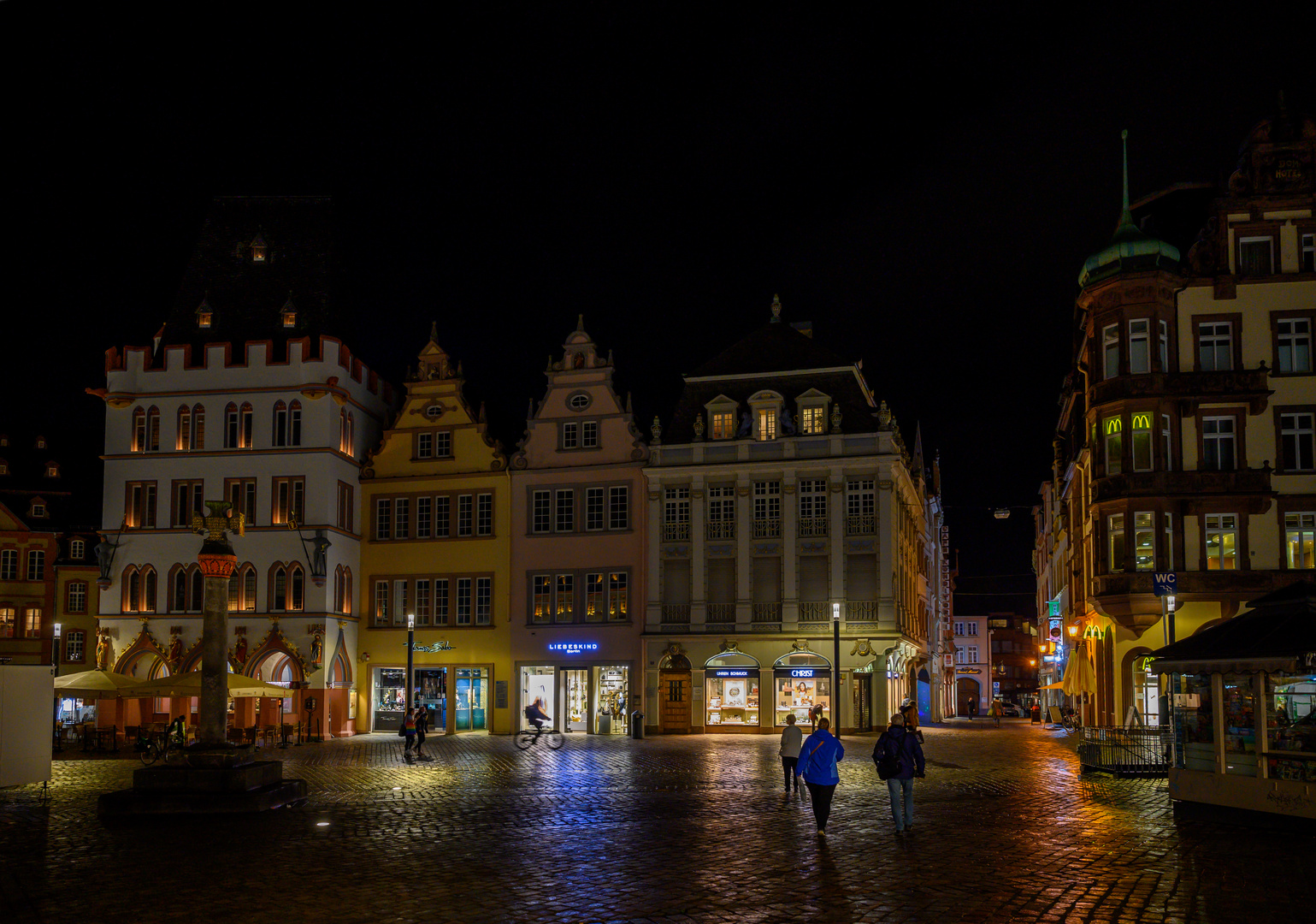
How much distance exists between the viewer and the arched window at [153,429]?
54281 mm

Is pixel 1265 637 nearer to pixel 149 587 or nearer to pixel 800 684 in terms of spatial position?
pixel 800 684

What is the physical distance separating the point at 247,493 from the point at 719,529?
1989cm

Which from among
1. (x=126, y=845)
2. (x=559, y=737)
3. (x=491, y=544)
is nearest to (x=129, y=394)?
(x=491, y=544)

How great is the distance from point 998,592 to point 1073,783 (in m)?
115

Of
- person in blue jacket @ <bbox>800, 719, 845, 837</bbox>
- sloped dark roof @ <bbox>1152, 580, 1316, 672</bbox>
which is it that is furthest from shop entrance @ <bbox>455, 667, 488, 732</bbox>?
person in blue jacket @ <bbox>800, 719, 845, 837</bbox>

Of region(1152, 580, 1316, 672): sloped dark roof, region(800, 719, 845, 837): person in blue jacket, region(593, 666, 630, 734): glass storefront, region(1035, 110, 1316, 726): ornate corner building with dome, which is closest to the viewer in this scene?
region(800, 719, 845, 837): person in blue jacket

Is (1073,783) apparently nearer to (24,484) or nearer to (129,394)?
(129,394)

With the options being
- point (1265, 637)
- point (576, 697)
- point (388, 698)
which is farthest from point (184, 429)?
point (1265, 637)

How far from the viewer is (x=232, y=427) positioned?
53.8 meters

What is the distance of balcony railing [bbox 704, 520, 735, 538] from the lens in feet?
169

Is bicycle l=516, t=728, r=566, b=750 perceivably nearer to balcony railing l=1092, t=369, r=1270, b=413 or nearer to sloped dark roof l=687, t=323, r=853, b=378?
sloped dark roof l=687, t=323, r=853, b=378

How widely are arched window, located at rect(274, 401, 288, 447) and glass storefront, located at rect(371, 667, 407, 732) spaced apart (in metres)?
10.7

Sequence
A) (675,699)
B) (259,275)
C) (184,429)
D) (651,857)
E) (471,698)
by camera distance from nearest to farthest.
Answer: (651,857)
(675,699)
(471,698)
(184,429)
(259,275)

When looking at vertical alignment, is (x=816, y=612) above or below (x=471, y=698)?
above
